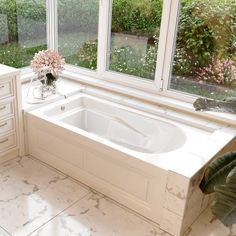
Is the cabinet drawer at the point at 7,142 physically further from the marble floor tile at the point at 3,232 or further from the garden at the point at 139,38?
the garden at the point at 139,38

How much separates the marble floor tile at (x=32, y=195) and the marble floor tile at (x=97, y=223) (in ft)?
0.25

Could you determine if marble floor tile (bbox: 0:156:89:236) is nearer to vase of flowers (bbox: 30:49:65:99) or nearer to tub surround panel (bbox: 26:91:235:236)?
tub surround panel (bbox: 26:91:235:236)

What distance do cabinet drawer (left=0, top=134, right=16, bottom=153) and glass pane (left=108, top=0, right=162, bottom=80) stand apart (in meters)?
1.28

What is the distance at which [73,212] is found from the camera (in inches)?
87.4

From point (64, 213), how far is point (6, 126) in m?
0.95

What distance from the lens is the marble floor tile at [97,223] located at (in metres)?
2.05

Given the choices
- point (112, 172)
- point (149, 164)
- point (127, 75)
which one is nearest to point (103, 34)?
point (127, 75)

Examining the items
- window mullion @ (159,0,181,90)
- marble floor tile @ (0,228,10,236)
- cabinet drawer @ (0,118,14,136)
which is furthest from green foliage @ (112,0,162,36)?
marble floor tile @ (0,228,10,236)

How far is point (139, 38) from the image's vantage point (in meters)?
3.01

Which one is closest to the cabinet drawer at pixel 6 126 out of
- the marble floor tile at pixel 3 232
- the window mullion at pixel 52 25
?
the marble floor tile at pixel 3 232

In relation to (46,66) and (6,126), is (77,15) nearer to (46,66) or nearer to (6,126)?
(46,66)

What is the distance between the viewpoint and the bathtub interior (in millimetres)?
2727

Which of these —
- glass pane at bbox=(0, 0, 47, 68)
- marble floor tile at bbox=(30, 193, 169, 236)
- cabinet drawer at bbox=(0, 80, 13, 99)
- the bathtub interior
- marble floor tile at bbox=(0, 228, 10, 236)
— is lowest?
marble floor tile at bbox=(0, 228, 10, 236)

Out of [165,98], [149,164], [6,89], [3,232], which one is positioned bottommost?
[3,232]
